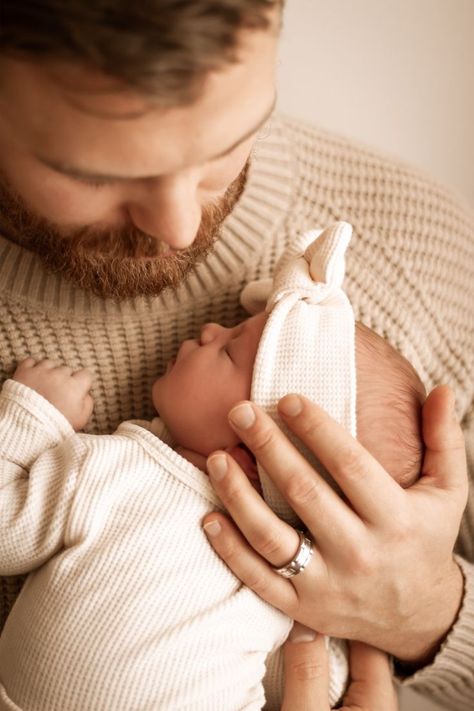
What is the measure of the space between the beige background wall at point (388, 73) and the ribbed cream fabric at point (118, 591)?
3.21ft

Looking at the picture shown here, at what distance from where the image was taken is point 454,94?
4.98ft

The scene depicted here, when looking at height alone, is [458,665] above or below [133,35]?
below

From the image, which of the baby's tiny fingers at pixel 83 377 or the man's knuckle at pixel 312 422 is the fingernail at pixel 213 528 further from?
the baby's tiny fingers at pixel 83 377

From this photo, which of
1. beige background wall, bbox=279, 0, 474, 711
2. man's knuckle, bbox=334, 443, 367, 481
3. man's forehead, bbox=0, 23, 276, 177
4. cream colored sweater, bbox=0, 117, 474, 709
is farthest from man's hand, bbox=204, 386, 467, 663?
beige background wall, bbox=279, 0, 474, 711

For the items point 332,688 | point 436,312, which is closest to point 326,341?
point 436,312

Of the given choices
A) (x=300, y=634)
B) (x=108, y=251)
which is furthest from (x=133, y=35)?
(x=300, y=634)

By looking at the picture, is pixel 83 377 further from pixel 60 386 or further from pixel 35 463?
pixel 35 463

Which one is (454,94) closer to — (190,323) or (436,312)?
(436,312)

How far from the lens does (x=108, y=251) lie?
0.83 m

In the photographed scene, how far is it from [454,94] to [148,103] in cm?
114

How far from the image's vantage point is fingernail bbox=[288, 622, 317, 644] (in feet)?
2.89

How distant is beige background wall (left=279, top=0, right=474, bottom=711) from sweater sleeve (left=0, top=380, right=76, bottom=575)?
96 cm

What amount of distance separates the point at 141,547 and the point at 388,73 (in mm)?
1176

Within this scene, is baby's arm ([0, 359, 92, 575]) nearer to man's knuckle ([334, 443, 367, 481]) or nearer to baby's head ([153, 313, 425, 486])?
baby's head ([153, 313, 425, 486])
